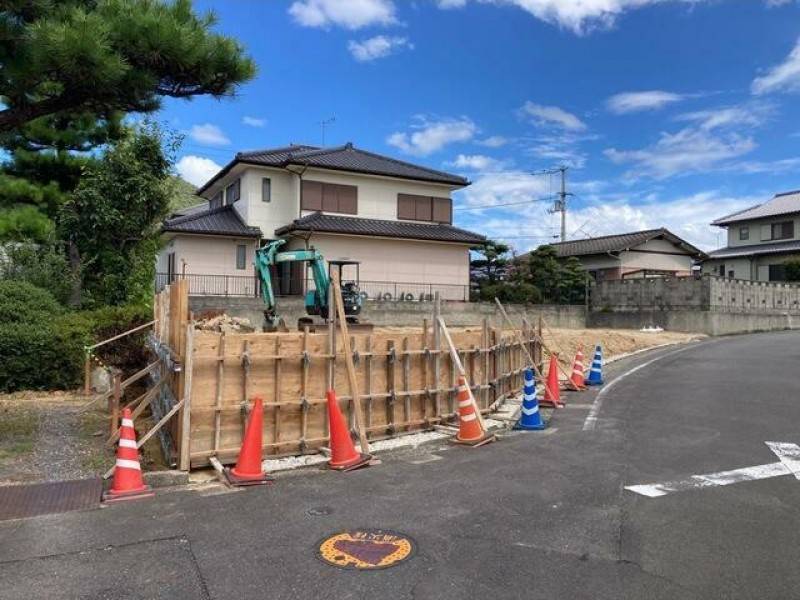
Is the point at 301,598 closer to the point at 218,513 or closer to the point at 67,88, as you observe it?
the point at 218,513

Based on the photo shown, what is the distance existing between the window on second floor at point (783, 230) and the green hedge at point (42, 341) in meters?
42.5

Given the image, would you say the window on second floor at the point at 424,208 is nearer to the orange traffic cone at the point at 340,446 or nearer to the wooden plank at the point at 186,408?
the orange traffic cone at the point at 340,446

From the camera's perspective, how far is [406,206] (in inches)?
1203

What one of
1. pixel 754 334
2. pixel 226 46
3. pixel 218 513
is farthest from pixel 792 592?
pixel 754 334

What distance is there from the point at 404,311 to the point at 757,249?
97.1ft

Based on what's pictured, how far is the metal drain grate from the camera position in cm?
577

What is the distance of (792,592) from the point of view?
3.94m

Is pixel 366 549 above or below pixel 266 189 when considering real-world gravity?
below

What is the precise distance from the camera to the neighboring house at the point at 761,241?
40.8m

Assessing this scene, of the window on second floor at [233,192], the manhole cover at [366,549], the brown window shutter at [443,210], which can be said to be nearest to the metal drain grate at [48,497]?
the manhole cover at [366,549]

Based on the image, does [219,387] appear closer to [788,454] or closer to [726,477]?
[726,477]

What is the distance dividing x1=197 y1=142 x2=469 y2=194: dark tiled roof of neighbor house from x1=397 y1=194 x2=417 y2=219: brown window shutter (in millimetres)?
1005

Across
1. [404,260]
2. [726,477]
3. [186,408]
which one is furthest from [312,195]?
[726,477]

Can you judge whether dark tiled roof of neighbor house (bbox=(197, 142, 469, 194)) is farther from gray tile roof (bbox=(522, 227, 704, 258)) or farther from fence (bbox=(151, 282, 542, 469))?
fence (bbox=(151, 282, 542, 469))
